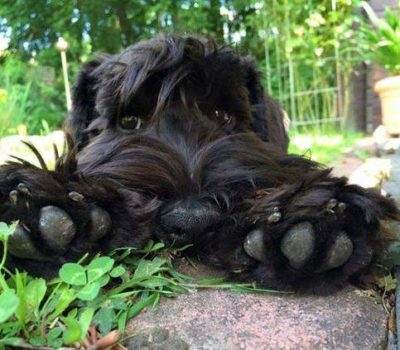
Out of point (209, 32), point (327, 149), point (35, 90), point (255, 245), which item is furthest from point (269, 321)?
point (35, 90)

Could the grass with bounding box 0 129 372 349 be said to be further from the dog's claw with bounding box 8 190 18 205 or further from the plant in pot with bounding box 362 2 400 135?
the plant in pot with bounding box 362 2 400 135

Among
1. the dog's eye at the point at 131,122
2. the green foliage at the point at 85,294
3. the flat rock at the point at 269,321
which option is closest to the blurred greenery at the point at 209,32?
the dog's eye at the point at 131,122

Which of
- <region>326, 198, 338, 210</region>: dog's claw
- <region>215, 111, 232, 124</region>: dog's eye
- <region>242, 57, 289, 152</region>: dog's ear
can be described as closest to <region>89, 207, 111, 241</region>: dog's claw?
<region>326, 198, 338, 210</region>: dog's claw

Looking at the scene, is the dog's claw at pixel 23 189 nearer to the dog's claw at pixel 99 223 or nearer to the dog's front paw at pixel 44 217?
the dog's front paw at pixel 44 217

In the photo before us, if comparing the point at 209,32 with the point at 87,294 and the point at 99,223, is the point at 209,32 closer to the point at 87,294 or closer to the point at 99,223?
the point at 99,223

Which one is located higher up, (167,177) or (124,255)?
(167,177)

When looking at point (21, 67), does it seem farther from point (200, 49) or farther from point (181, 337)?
point (181, 337)

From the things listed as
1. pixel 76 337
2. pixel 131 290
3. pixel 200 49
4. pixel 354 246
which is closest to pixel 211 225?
pixel 131 290
